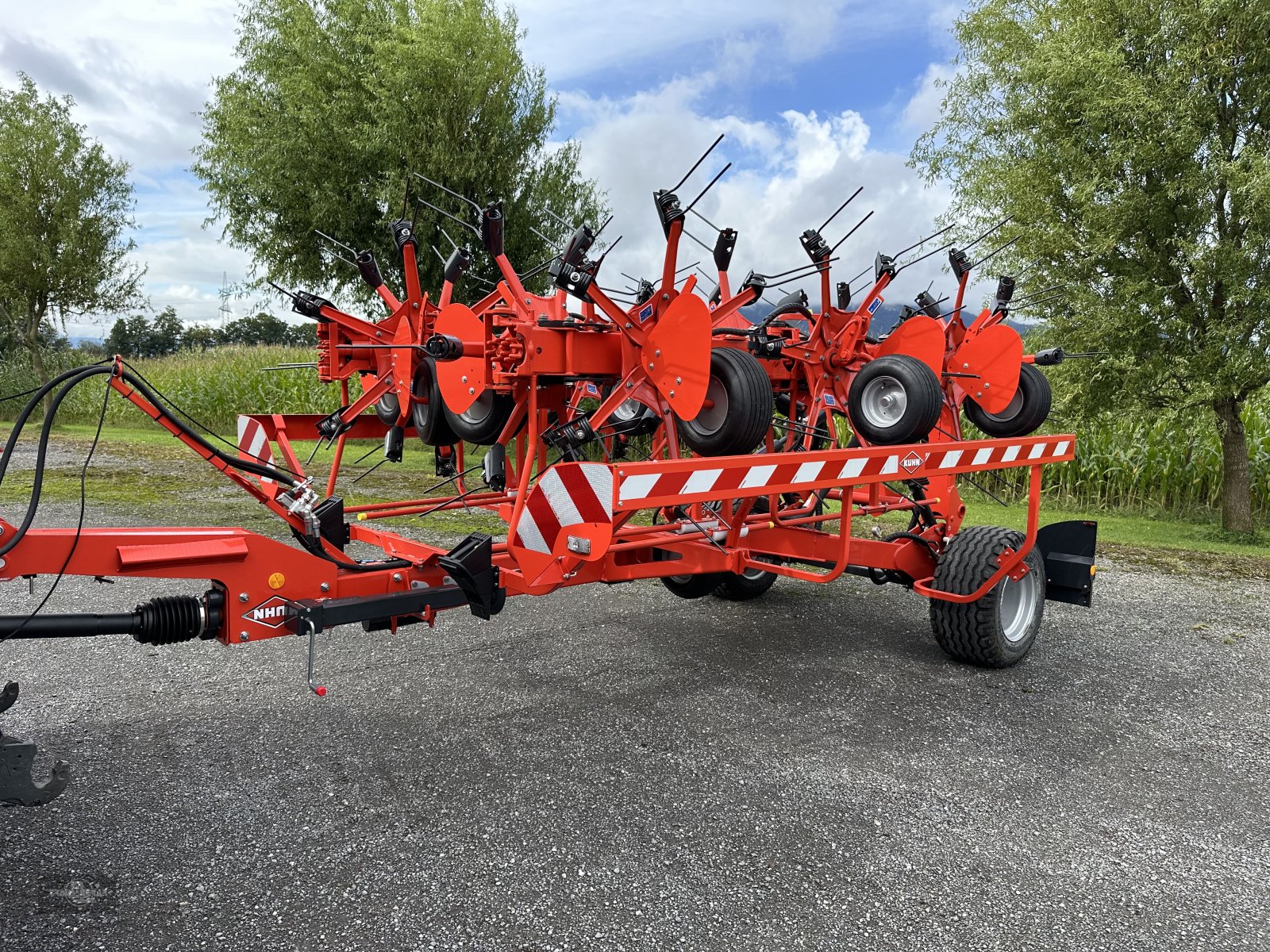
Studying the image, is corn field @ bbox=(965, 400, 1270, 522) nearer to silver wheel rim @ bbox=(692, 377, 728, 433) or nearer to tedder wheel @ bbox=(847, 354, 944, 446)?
tedder wheel @ bbox=(847, 354, 944, 446)

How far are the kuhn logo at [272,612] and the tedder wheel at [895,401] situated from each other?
336cm

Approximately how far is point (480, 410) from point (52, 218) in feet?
68.8

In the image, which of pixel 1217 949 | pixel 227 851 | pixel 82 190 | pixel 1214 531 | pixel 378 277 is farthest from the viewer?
pixel 82 190

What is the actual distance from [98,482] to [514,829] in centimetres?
1092

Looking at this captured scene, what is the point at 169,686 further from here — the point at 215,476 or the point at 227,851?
the point at 215,476

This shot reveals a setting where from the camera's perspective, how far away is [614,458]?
6.01 meters

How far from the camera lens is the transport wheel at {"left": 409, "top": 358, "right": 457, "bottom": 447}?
5.16 meters

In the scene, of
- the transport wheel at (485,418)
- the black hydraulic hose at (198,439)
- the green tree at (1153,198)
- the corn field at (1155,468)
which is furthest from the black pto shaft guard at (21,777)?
the corn field at (1155,468)

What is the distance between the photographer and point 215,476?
13000 mm

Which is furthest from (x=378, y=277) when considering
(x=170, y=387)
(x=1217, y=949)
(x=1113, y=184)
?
(x=170, y=387)

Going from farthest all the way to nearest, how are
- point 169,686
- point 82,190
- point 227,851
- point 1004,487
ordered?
point 82,190 → point 1004,487 → point 169,686 → point 227,851

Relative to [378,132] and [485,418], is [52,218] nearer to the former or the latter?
[378,132]

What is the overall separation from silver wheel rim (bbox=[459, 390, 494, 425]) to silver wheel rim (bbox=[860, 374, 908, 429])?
2.18 meters

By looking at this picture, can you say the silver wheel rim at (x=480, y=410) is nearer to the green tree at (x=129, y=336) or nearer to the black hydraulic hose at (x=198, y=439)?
the black hydraulic hose at (x=198, y=439)
